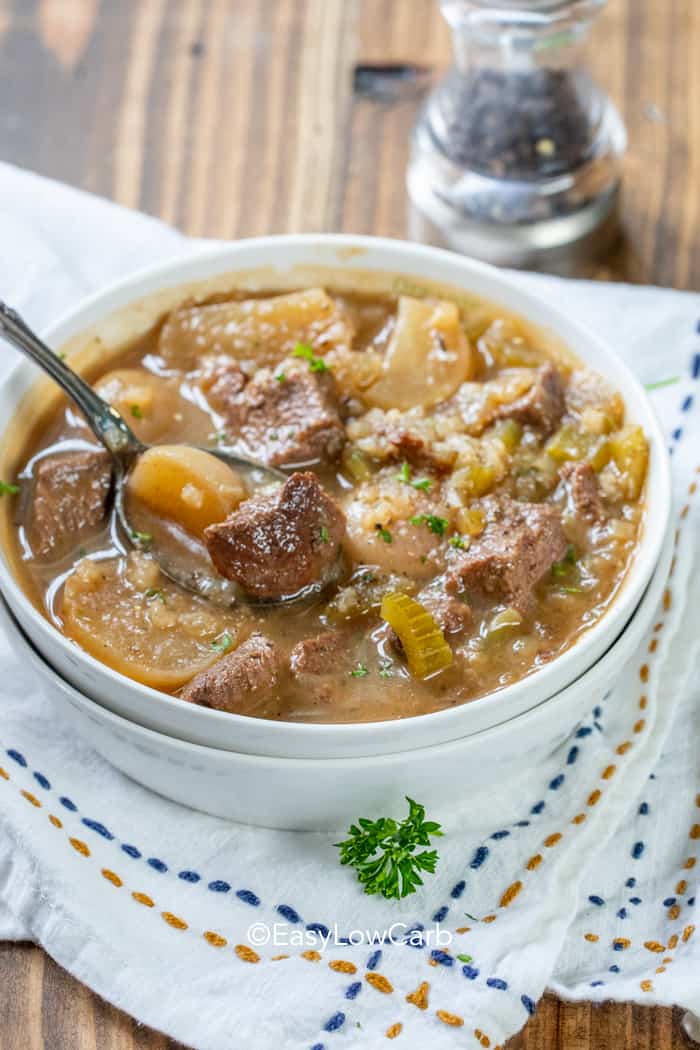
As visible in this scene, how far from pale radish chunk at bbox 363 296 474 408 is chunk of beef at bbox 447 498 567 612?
1.74 ft

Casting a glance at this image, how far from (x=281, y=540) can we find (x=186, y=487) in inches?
15.2

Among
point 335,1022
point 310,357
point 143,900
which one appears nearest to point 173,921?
point 143,900

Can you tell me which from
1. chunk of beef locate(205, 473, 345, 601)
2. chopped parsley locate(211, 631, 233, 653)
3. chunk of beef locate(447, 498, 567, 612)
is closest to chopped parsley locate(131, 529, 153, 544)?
chunk of beef locate(205, 473, 345, 601)

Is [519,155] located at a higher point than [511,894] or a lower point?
higher

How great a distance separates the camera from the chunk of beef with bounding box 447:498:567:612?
3375mm

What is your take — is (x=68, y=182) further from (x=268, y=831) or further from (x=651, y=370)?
(x=268, y=831)

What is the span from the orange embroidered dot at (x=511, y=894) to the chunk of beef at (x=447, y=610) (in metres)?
0.61

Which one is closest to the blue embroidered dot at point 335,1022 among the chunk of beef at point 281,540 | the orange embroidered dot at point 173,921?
the orange embroidered dot at point 173,921

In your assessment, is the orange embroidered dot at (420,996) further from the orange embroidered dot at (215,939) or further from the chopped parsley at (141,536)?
the chopped parsley at (141,536)

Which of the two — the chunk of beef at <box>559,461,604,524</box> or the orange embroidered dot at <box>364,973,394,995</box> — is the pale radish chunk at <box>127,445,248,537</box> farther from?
the orange embroidered dot at <box>364,973,394,995</box>

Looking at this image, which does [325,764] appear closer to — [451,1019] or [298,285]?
[451,1019]

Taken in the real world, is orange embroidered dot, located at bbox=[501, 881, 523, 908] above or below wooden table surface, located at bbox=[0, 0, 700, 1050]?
below

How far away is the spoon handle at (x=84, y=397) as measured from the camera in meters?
3.60

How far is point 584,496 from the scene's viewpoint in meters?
3.62
